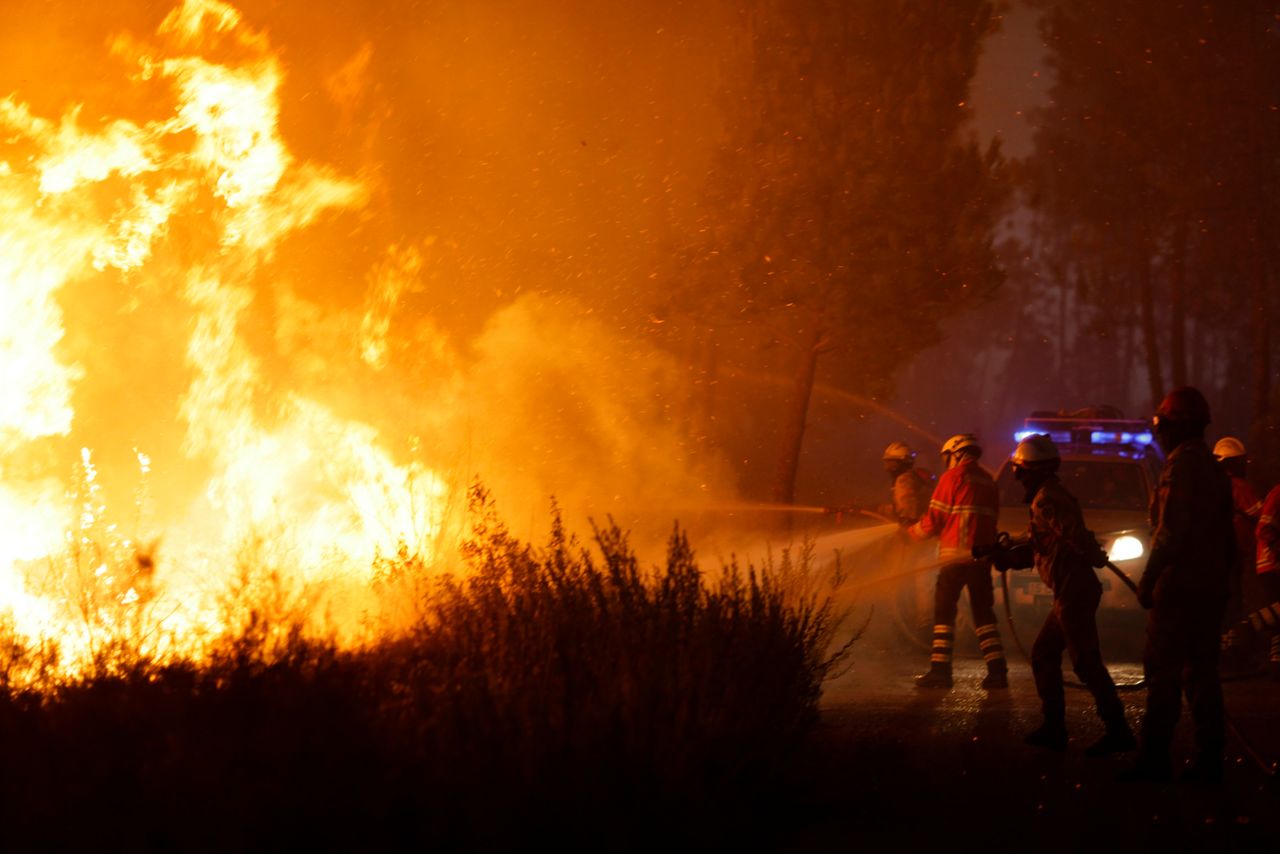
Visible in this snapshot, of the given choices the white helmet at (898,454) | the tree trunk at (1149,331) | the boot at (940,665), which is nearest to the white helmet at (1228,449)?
the white helmet at (898,454)

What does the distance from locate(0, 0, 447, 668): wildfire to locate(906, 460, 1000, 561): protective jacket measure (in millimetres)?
3824

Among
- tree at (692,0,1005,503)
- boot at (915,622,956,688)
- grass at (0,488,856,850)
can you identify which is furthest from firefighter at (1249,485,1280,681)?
tree at (692,0,1005,503)

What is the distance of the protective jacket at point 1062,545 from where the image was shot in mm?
8039

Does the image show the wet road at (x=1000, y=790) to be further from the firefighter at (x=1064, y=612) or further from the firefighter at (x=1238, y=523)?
the firefighter at (x=1238, y=523)

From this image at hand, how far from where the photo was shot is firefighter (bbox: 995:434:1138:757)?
786 cm

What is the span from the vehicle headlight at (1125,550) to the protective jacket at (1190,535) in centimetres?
462

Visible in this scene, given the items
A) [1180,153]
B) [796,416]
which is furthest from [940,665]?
[1180,153]

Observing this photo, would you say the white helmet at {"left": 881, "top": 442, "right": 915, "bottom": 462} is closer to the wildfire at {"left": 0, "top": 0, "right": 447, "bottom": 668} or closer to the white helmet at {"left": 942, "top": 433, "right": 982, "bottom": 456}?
the white helmet at {"left": 942, "top": 433, "right": 982, "bottom": 456}

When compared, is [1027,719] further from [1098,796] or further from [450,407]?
[450,407]

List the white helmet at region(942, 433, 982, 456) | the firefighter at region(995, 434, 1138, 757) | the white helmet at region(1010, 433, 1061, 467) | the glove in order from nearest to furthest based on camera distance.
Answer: the glove
the firefighter at region(995, 434, 1138, 757)
the white helmet at region(1010, 433, 1061, 467)
the white helmet at region(942, 433, 982, 456)

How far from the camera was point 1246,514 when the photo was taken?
1181cm

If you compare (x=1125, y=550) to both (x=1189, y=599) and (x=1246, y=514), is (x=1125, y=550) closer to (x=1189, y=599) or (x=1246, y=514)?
(x=1246, y=514)

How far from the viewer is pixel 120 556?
1091 cm

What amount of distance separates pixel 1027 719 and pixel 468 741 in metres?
4.66
